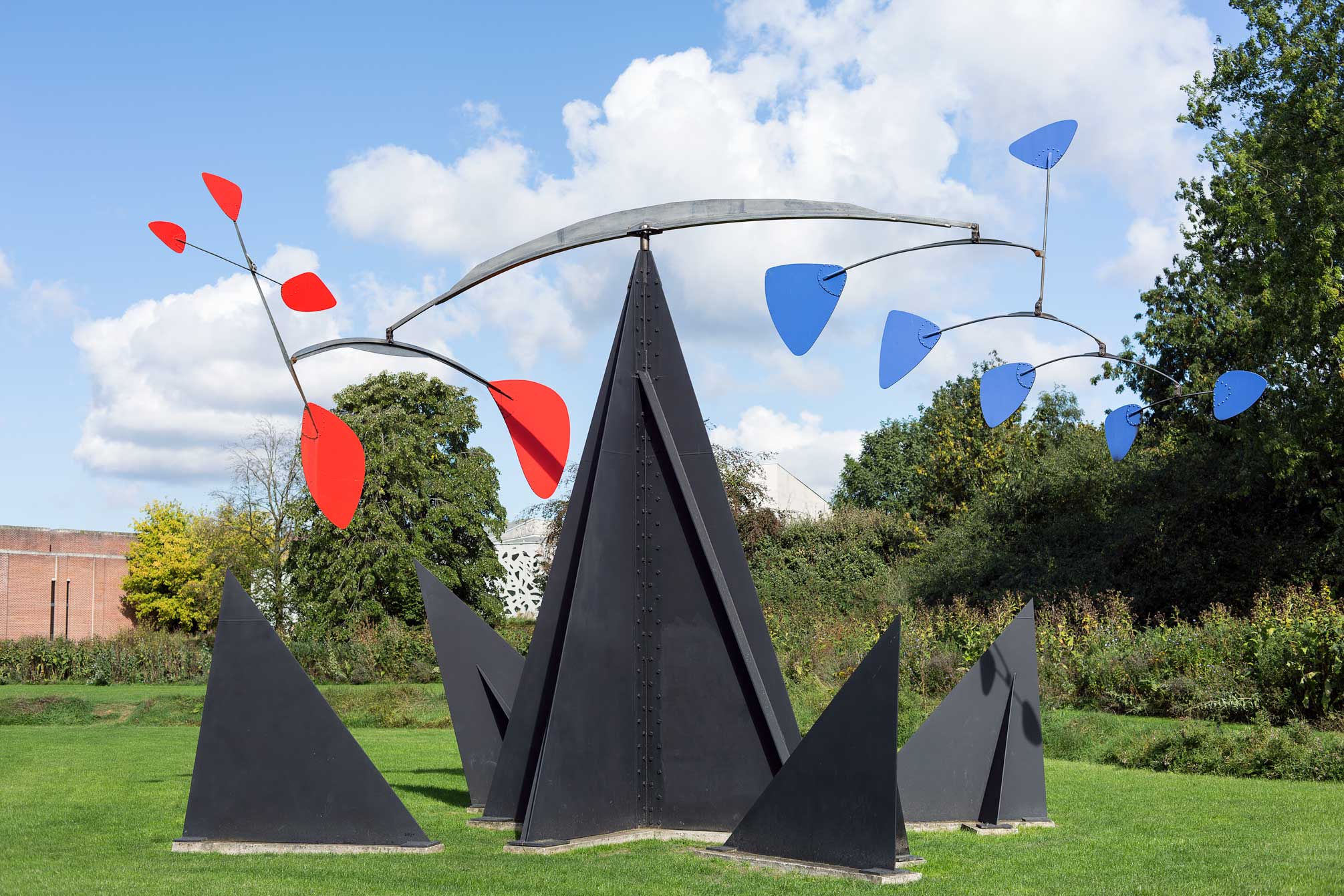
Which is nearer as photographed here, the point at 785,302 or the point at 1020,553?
the point at 785,302

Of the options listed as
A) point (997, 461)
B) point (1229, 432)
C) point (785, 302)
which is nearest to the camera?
point (785, 302)

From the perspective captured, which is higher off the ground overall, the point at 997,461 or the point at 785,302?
the point at 997,461

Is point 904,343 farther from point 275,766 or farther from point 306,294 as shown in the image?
point 275,766

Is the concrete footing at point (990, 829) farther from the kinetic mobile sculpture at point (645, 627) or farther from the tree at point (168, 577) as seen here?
the tree at point (168, 577)

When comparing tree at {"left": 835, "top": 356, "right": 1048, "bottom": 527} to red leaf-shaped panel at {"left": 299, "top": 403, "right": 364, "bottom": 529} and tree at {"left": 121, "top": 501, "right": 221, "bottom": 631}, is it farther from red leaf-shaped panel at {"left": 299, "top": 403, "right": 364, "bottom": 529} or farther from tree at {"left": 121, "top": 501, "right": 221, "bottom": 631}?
tree at {"left": 121, "top": 501, "right": 221, "bottom": 631}

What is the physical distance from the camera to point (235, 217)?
6930mm

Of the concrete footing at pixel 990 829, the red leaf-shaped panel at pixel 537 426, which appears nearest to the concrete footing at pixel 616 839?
the concrete footing at pixel 990 829

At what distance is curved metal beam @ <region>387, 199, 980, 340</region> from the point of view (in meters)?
7.65

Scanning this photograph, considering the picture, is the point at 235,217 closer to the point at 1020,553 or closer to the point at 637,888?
the point at 637,888

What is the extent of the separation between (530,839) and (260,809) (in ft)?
5.52

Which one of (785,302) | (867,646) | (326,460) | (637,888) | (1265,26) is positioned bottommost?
(637,888)

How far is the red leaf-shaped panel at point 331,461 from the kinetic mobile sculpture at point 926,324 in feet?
9.98

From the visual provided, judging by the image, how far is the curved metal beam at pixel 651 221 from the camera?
25.1ft

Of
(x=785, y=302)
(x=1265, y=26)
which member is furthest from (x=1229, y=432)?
(x=785, y=302)
